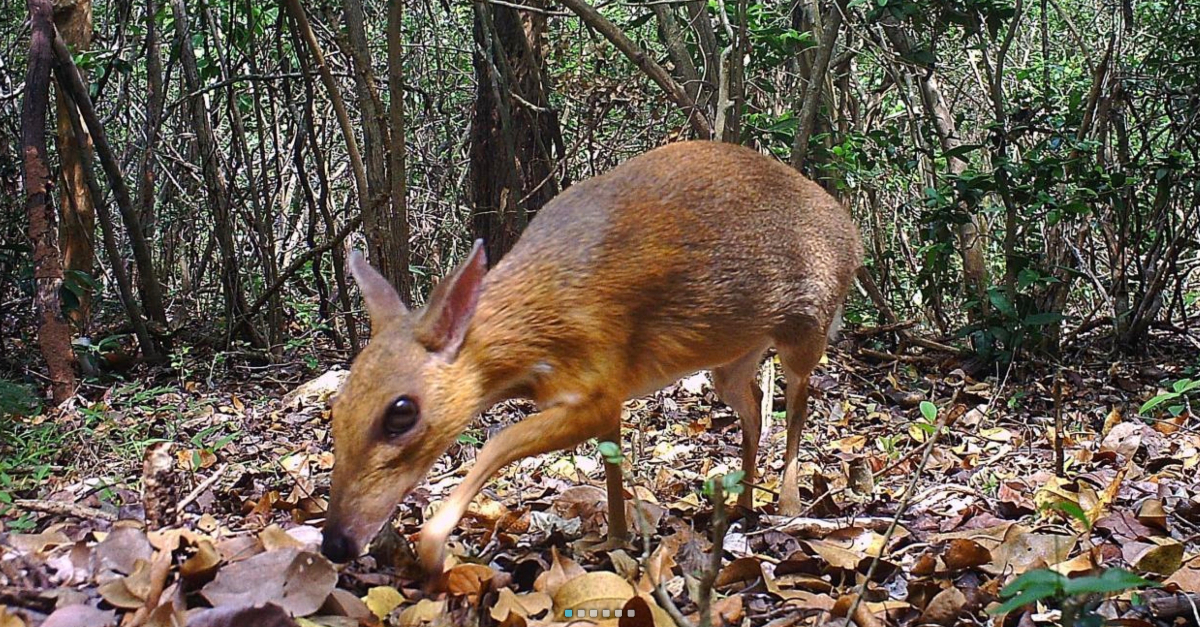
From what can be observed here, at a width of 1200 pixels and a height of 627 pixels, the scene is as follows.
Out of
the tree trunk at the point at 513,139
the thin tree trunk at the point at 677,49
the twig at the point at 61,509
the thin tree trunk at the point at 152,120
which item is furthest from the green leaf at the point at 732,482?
the thin tree trunk at the point at 152,120

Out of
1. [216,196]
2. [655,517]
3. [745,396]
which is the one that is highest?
[216,196]

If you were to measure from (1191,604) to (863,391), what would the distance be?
14.7 ft

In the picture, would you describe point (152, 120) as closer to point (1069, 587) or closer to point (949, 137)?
point (949, 137)

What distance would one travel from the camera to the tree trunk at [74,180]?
715 centimetres

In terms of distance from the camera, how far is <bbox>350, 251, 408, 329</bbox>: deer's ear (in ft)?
11.5

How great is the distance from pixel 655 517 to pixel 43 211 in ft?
11.3

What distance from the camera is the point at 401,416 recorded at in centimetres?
313

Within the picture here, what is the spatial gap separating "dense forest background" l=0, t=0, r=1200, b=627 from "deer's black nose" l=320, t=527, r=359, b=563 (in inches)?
4.2

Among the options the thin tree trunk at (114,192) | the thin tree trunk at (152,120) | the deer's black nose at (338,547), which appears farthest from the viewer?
the thin tree trunk at (152,120)

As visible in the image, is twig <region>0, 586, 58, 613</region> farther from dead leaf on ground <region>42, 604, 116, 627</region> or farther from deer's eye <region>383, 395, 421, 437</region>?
deer's eye <region>383, 395, 421, 437</region>

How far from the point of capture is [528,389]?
360 cm

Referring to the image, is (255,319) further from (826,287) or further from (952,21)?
(952,21)

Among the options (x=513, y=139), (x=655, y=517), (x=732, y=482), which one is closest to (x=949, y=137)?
(x=513, y=139)

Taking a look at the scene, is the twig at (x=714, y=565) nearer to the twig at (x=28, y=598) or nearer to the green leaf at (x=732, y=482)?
the green leaf at (x=732, y=482)
